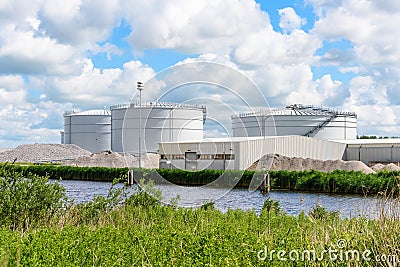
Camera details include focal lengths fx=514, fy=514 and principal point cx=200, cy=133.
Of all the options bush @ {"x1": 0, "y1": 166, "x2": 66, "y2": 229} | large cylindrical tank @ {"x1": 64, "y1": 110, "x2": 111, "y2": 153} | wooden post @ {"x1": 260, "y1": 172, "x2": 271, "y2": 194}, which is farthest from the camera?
large cylindrical tank @ {"x1": 64, "y1": 110, "x2": 111, "y2": 153}

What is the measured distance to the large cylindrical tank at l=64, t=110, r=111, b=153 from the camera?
3369 inches

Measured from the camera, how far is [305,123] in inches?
2781

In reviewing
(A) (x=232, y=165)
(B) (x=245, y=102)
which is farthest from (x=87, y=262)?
(A) (x=232, y=165)

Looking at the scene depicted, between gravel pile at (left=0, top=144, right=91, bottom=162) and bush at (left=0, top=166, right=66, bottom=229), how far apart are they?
235 feet

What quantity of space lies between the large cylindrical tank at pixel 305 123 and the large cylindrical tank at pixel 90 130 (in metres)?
25.6

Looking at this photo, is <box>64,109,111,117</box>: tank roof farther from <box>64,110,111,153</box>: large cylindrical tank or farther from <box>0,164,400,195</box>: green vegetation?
<box>0,164,400,195</box>: green vegetation

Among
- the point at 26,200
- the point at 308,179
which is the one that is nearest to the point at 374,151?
the point at 308,179

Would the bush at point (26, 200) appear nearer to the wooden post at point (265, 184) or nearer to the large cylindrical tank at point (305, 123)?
the wooden post at point (265, 184)

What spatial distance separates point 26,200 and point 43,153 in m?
80.4

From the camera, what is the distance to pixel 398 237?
776 centimetres

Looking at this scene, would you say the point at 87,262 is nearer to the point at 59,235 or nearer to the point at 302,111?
the point at 59,235

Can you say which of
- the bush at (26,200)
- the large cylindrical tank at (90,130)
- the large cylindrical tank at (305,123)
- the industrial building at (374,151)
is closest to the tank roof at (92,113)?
the large cylindrical tank at (90,130)

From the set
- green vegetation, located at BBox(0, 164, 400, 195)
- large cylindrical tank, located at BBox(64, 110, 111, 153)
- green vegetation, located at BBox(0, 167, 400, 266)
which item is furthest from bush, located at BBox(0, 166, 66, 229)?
Answer: large cylindrical tank, located at BBox(64, 110, 111, 153)

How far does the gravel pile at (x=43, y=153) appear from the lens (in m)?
A: 84.7
